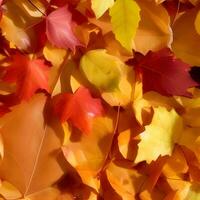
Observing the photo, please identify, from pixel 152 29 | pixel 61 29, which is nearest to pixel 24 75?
pixel 61 29

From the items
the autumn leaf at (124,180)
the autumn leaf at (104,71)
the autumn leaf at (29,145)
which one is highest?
the autumn leaf at (104,71)

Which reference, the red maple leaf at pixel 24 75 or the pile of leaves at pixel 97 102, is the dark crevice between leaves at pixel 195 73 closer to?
the pile of leaves at pixel 97 102

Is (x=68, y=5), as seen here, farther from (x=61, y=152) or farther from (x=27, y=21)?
(x=61, y=152)

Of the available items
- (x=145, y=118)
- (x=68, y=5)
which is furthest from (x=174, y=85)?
(x=68, y=5)

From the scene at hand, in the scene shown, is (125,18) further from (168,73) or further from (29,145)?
(29,145)

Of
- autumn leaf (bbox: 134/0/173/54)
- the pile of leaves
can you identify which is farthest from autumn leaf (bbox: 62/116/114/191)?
autumn leaf (bbox: 134/0/173/54)

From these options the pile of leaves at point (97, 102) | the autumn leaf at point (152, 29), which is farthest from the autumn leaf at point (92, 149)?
the autumn leaf at point (152, 29)

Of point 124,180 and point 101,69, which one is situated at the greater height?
point 101,69

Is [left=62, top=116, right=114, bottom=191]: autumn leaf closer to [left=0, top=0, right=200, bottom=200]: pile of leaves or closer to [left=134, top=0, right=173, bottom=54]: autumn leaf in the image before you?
[left=0, top=0, right=200, bottom=200]: pile of leaves
